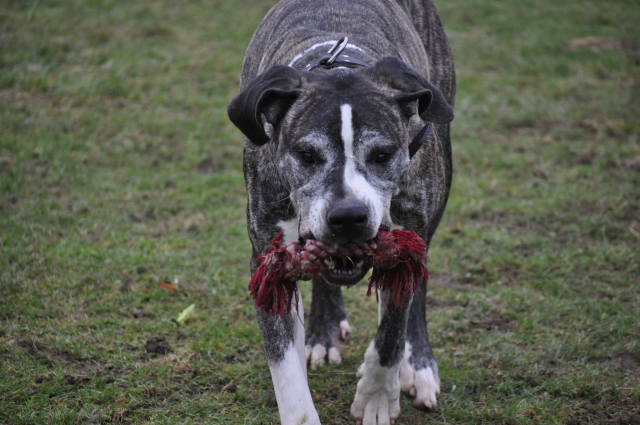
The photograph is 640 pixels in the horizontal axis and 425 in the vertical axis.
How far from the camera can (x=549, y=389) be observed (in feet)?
11.8

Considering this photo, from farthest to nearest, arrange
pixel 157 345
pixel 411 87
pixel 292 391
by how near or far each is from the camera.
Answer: pixel 157 345 < pixel 411 87 < pixel 292 391

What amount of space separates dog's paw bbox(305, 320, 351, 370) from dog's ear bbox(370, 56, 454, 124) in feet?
5.12

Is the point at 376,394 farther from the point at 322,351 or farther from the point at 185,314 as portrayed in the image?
the point at 185,314

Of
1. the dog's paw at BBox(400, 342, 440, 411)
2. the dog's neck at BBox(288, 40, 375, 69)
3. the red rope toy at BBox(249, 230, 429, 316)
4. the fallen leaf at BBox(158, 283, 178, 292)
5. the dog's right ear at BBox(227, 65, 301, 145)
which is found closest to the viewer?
the red rope toy at BBox(249, 230, 429, 316)

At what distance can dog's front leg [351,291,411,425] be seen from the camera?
→ 3270 mm

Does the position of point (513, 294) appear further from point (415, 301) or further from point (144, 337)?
point (144, 337)

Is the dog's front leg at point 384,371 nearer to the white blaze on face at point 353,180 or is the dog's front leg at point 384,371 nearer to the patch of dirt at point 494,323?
the white blaze on face at point 353,180

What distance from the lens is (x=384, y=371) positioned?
129 inches

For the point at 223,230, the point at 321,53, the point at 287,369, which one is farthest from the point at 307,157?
the point at 223,230

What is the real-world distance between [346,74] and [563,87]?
574cm

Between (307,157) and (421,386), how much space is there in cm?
146

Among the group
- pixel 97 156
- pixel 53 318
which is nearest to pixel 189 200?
pixel 97 156

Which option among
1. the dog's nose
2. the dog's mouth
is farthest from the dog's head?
the dog's mouth

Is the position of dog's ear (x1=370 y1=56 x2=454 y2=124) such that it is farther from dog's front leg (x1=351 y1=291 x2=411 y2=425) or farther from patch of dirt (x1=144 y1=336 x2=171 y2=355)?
patch of dirt (x1=144 y1=336 x2=171 y2=355)
